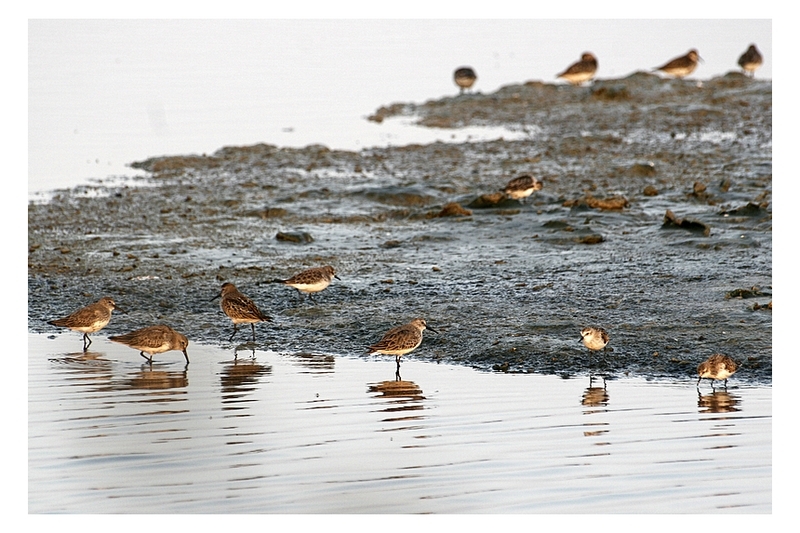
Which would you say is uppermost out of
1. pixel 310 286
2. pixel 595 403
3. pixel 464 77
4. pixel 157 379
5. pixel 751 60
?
pixel 751 60

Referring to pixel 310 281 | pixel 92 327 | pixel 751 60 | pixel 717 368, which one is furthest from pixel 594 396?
pixel 751 60

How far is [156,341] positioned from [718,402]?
467 cm

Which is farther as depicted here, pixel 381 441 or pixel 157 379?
pixel 157 379

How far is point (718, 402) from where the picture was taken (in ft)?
27.0

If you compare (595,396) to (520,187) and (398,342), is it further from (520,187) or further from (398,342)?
(520,187)

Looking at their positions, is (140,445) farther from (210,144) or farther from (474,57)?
(474,57)

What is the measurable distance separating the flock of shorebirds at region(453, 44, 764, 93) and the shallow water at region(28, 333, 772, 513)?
1792cm

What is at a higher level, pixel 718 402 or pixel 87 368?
pixel 87 368

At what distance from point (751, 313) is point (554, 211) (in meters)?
5.14

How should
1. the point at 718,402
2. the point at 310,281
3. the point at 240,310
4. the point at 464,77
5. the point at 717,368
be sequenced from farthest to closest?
1. the point at 464,77
2. the point at 310,281
3. the point at 240,310
4. the point at 717,368
5. the point at 718,402

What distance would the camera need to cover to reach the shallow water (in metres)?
6.22

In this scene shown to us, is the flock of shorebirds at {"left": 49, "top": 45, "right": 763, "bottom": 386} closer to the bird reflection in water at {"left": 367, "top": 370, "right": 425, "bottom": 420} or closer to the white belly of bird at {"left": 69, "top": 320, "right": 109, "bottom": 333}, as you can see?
the white belly of bird at {"left": 69, "top": 320, "right": 109, "bottom": 333}

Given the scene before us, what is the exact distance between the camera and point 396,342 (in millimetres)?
9438

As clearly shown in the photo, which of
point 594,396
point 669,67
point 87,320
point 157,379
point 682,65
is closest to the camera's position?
point 594,396
